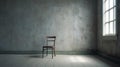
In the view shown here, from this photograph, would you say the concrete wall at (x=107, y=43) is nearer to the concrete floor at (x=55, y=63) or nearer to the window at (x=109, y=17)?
the window at (x=109, y=17)

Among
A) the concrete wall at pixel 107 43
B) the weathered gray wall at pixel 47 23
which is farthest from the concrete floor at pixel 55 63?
the weathered gray wall at pixel 47 23

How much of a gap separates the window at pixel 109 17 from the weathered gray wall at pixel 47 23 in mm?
986


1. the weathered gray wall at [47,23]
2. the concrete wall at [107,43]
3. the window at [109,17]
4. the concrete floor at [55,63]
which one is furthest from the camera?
the weathered gray wall at [47,23]

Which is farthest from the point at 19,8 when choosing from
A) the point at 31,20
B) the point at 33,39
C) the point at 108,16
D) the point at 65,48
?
the point at 108,16

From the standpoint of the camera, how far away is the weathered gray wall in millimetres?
7719

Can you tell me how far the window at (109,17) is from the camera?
590 centimetres

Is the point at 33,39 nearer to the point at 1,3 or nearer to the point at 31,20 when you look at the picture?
the point at 31,20

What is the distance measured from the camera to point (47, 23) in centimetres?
777

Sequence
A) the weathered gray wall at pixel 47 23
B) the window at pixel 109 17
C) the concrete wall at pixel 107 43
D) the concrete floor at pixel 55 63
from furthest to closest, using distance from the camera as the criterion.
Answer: the weathered gray wall at pixel 47 23 < the window at pixel 109 17 < the concrete wall at pixel 107 43 < the concrete floor at pixel 55 63

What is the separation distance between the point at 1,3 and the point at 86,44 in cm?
380

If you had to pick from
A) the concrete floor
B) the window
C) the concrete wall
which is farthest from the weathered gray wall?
the concrete floor

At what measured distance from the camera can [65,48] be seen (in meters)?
7.72

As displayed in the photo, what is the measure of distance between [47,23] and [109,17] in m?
2.56

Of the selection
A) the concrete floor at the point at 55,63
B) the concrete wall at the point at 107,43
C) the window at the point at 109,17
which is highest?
the window at the point at 109,17
